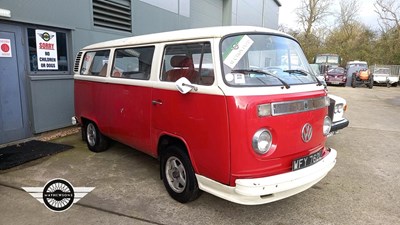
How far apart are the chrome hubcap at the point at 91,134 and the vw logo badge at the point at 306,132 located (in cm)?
374

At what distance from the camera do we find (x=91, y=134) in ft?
18.9

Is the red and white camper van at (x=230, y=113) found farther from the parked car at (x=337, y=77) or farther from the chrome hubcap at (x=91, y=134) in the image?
the parked car at (x=337, y=77)

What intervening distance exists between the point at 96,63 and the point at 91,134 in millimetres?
1324

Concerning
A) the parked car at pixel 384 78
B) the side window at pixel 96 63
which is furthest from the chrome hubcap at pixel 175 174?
the parked car at pixel 384 78

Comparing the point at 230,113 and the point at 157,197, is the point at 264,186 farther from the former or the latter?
the point at 157,197

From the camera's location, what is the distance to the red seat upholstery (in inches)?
134

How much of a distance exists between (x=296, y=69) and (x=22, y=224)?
3.46m

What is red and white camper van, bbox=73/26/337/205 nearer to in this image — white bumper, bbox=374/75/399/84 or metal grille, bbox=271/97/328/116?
metal grille, bbox=271/97/328/116

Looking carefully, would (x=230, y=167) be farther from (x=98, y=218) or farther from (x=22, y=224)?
(x=22, y=224)

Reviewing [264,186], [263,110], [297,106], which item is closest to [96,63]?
[263,110]

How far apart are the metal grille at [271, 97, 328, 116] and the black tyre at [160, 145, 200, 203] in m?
1.13

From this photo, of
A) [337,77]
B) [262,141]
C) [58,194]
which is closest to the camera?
[262,141]

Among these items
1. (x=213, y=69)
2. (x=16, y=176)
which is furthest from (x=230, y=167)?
(x=16, y=176)

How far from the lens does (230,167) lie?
2973 millimetres
